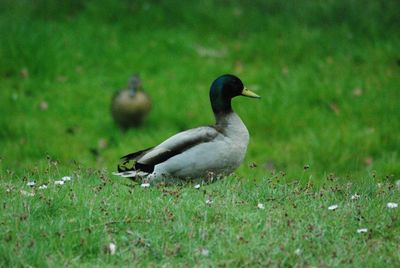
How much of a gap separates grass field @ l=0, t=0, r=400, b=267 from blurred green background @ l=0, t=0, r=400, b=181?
29 mm

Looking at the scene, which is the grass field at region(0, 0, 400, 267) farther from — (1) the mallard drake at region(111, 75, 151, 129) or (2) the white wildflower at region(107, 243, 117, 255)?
(1) the mallard drake at region(111, 75, 151, 129)

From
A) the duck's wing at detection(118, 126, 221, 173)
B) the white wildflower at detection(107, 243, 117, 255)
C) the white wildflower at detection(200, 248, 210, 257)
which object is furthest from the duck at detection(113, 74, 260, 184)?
the white wildflower at detection(107, 243, 117, 255)

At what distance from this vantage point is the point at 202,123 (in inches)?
472

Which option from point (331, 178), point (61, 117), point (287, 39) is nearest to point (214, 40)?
point (287, 39)

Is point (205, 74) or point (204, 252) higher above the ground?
point (204, 252)

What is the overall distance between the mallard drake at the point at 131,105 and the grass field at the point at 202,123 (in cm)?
22

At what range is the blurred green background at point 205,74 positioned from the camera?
11.3 meters

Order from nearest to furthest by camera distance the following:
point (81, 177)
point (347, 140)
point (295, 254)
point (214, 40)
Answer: point (295, 254) → point (81, 177) → point (347, 140) → point (214, 40)

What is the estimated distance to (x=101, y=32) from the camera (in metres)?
14.7

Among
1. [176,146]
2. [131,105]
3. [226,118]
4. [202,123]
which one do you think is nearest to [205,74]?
[202,123]

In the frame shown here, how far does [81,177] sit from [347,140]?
555 centimetres

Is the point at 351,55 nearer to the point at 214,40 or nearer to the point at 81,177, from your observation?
the point at 214,40

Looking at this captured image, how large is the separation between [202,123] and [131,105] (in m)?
1.01

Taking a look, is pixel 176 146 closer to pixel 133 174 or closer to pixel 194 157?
pixel 194 157
